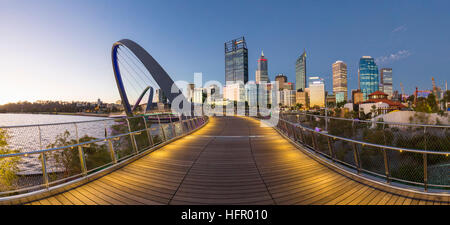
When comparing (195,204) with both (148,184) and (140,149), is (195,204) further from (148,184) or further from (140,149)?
(140,149)

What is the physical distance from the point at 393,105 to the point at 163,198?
67.0m

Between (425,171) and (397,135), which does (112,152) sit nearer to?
(425,171)

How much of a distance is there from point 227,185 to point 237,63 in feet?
511

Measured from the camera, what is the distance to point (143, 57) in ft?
85.5

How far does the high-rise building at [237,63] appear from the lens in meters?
149

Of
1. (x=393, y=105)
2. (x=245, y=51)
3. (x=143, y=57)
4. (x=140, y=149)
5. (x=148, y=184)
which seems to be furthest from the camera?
(x=245, y=51)

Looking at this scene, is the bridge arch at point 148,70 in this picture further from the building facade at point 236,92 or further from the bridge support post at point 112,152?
the building facade at point 236,92

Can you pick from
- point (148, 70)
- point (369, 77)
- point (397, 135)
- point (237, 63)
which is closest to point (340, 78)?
point (369, 77)

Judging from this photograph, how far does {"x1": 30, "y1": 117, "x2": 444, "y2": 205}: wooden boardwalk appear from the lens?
330cm

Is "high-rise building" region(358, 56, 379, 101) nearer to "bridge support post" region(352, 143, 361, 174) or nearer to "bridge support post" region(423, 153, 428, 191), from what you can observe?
"bridge support post" region(352, 143, 361, 174)

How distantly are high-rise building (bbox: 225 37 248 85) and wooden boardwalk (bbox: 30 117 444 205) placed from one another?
473 feet

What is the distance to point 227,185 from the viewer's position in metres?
3.91

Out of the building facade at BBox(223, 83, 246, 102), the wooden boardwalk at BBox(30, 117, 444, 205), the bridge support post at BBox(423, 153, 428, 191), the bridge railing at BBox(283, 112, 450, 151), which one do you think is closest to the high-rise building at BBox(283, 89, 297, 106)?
the building facade at BBox(223, 83, 246, 102)
